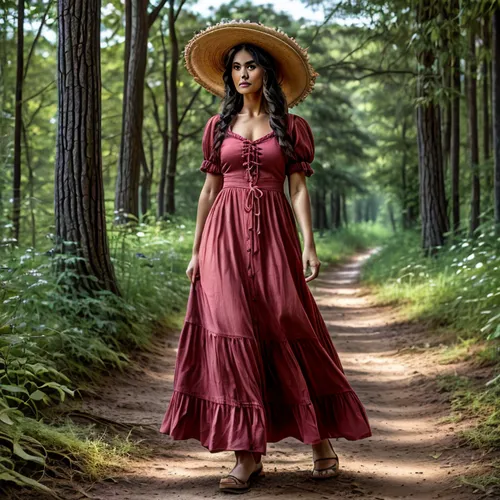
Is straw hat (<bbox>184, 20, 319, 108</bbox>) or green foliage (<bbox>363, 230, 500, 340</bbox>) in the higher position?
straw hat (<bbox>184, 20, 319, 108</bbox>)

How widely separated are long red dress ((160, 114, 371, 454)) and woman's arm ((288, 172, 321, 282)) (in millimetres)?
57

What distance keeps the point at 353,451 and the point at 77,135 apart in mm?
3884

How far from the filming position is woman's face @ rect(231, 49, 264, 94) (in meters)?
4.48

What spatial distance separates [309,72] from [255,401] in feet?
6.64

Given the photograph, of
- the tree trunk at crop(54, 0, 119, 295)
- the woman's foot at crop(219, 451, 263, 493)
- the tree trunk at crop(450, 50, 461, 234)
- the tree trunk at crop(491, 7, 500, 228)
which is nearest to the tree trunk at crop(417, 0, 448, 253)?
the tree trunk at crop(450, 50, 461, 234)

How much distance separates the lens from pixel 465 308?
28.3 ft

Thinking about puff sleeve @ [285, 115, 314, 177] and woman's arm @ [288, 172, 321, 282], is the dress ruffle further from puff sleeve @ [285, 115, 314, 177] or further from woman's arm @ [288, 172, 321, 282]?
puff sleeve @ [285, 115, 314, 177]

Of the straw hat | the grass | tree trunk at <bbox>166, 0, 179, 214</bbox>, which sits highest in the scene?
tree trunk at <bbox>166, 0, 179, 214</bbox>

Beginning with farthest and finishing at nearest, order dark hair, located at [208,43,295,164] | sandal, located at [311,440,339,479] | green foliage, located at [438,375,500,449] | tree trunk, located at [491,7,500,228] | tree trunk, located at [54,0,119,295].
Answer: tree trunk, located at [491,7,500,228]
tree trunk, located at [54,0,119,295]
green foliage, located at [438,375,500,449]
dark hair, located at [208,43,295,164]
sandal, located at [311,440,339,479]

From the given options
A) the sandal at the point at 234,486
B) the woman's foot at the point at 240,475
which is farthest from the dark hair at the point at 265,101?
the sandal at the point at 234,486

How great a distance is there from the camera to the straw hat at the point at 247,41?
14.7 feet

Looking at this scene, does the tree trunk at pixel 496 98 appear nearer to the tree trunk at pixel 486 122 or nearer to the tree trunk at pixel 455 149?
the tree trunk at pixel 486 122

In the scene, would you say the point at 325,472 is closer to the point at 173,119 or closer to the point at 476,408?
the point at 476,408

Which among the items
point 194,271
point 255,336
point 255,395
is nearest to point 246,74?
point 194,271
